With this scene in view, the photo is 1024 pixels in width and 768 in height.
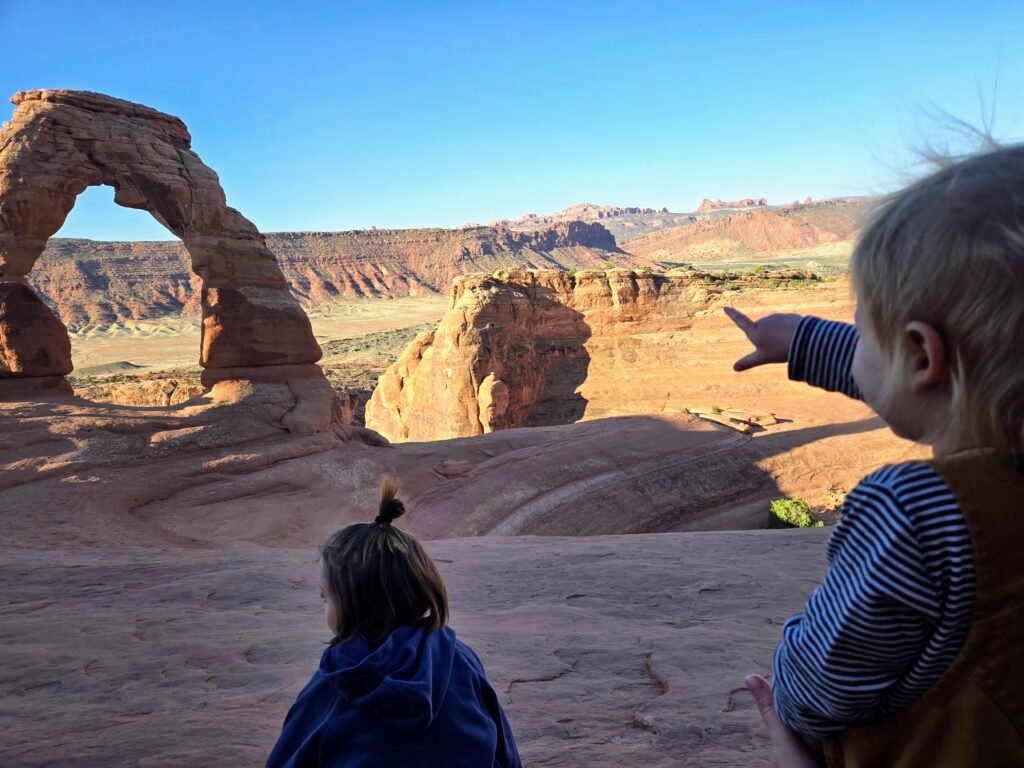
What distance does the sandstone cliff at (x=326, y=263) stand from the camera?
79562 mm

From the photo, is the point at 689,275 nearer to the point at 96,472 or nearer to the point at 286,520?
the point at 286,520

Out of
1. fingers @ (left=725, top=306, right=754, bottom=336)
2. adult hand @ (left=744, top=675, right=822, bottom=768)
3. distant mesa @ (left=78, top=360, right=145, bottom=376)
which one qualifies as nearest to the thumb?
adult hand @ (left=744, top=675, right=822, bottom=768)

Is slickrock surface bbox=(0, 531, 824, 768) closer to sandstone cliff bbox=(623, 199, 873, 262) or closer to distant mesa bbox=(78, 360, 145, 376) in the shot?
distant mesa bbox=(78, 360, 145, 376)

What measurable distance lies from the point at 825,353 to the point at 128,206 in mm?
18326

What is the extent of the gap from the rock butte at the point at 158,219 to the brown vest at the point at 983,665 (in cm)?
1684

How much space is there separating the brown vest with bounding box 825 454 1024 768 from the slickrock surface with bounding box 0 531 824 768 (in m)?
1.75

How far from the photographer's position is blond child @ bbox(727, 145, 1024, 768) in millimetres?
1013

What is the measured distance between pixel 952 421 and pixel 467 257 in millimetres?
107133

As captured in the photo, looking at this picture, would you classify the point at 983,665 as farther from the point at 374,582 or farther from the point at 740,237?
the point at 740,237

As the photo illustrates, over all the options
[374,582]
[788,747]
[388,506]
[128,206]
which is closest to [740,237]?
[128,206]

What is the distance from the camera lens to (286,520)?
1430 cm

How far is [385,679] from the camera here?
6.32 feet

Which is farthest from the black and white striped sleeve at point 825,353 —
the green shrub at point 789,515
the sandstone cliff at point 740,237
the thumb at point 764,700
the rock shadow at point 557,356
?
the sandstone cliff at point 740,237

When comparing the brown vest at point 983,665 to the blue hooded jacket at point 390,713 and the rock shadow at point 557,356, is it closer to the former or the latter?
the blue hooded jacket at point 390,713
